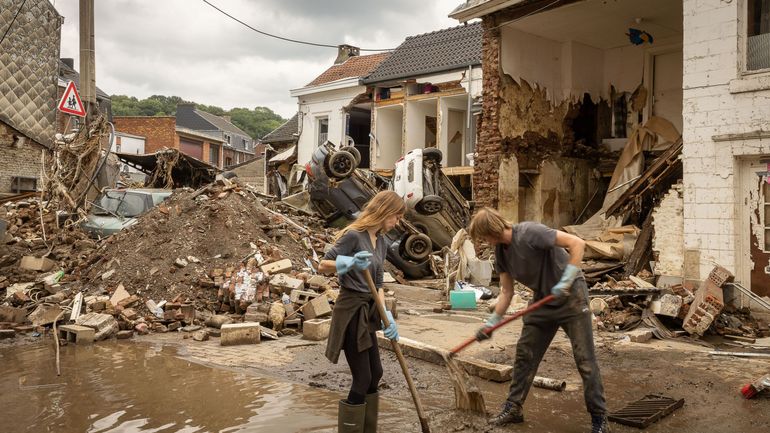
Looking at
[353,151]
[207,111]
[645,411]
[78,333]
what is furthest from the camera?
[207,111]

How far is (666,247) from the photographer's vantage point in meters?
9.66

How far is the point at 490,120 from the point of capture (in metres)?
13.2

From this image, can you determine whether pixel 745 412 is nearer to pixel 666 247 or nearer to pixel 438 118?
pixel 666 247

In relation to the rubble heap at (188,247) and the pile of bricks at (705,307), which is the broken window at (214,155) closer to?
the rubble heap at (188,247)

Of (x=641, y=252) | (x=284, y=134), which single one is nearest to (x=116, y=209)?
(x=641, y=252)

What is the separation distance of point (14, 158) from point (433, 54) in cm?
1386

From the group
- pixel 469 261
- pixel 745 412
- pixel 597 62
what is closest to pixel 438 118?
pixel 597 62

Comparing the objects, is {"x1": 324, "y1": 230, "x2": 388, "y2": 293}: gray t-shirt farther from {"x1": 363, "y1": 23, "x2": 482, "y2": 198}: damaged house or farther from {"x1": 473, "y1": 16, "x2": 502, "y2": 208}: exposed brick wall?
{"x1": 363, "y1": 23, "x2": 482, "y2": 198}: damaged house

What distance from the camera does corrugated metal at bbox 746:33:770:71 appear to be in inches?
347

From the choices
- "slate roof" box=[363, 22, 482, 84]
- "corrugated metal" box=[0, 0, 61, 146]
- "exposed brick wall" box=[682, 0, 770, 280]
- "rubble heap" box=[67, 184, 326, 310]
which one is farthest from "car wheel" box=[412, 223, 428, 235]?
"corrugated metal" box=[0, 0, 61, 146]

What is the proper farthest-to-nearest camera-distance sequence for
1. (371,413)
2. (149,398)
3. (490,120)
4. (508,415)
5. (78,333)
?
1. (490,120)
2. (78,333)
3. (149,398)
4. (508,415)
5. (371,413)

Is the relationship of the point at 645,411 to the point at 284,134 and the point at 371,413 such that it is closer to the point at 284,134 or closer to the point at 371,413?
the point at 371,413

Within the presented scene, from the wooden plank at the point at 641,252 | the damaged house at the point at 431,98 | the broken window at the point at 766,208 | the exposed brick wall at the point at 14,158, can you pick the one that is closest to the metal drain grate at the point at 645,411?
the broken window at the point at 766,208

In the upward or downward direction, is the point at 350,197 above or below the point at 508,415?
above
